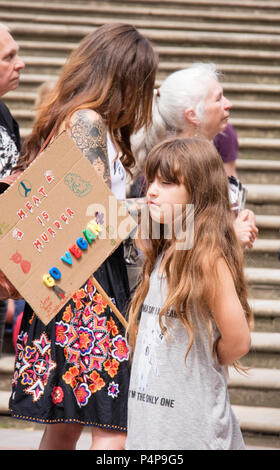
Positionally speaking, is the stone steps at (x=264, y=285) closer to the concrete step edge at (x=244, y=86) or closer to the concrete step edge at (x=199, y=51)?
the concrete step edge at (x=244, y=86)

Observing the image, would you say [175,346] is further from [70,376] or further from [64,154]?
[64,154]

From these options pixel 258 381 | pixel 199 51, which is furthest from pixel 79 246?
pixel 199 51

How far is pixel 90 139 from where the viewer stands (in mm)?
2326

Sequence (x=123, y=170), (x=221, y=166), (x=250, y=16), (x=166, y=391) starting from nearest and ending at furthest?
(x=166, y=391), (x=221, y=166), (x=123, y=170), (x=250, y=16)

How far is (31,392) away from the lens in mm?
2365

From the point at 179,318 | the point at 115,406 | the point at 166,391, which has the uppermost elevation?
the point at 179,318

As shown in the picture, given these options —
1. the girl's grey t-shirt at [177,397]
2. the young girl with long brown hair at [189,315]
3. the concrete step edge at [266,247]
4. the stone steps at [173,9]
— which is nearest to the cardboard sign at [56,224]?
the young girl with long brown hair at [189,315]

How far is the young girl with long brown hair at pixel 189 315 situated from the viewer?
202cm

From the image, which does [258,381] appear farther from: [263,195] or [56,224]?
[56,224]

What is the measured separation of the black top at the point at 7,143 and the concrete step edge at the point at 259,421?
170 centimetres

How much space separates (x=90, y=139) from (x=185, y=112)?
71 cm

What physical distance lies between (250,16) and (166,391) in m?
6.04

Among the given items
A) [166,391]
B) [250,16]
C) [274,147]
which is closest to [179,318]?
[166,391]

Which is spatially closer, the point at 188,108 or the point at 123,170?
the point at 123,170
